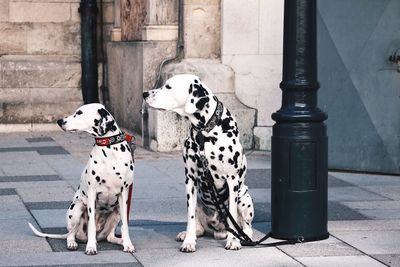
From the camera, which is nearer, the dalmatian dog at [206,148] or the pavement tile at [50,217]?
the dalmatian dog at [206,148]

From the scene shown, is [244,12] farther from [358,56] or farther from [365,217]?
[365,217]

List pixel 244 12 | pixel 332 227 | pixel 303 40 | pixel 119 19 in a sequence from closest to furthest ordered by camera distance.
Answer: pixel 303 40 → pixel 332 227 → pixel 244 12 → pixel 119 19

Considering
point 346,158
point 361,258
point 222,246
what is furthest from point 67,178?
point 361,258

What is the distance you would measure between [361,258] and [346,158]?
197 inches

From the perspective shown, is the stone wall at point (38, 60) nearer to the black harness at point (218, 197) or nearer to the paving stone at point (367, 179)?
the paving stone at point (367, 179)

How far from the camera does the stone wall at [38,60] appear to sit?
17.6 metres

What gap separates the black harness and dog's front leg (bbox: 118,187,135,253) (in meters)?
0.62

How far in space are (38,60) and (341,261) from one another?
10463 millimetres

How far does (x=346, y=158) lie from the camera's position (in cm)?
1332

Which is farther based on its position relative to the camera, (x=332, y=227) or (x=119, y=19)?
(x=119, y=19)

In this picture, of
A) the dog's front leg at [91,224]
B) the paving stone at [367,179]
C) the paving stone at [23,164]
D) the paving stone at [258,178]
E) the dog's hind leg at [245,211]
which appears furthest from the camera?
the paving stone at [23,164]

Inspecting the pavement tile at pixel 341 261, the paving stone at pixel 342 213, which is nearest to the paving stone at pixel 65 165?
the paving stone at pixel 342 213

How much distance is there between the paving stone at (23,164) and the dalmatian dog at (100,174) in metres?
4.47

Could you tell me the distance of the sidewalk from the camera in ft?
27.4
